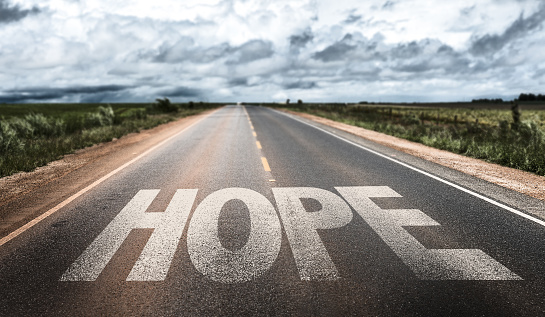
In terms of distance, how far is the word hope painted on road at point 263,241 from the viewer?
3.42 m

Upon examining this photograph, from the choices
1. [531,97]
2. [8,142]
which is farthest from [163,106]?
[531,97]

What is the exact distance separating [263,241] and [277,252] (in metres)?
0.33

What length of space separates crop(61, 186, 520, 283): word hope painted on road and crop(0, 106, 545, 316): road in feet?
0.07

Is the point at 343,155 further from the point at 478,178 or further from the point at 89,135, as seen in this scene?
the point at 89,135

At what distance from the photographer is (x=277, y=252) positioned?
3.84 m

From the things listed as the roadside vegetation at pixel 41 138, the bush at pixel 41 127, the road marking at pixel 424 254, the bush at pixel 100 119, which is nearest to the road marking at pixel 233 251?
the road marking at pixel 424 254

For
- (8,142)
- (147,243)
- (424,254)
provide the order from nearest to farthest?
1. (424,254)
2. (147,243)
3. (8,142)

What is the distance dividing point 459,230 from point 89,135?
15395 millimetres

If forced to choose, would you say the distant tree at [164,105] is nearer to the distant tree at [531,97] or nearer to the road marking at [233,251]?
A: the road marking at [233,251]

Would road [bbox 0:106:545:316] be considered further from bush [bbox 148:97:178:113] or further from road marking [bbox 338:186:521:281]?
bush [bbox 148:97:178:113]

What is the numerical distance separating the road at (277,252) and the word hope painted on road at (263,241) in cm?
2

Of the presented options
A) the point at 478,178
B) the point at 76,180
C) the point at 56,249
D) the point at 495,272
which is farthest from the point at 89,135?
the point at 495,272

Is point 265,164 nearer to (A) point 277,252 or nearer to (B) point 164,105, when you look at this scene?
(A) point 277,252

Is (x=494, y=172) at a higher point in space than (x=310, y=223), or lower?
lower
